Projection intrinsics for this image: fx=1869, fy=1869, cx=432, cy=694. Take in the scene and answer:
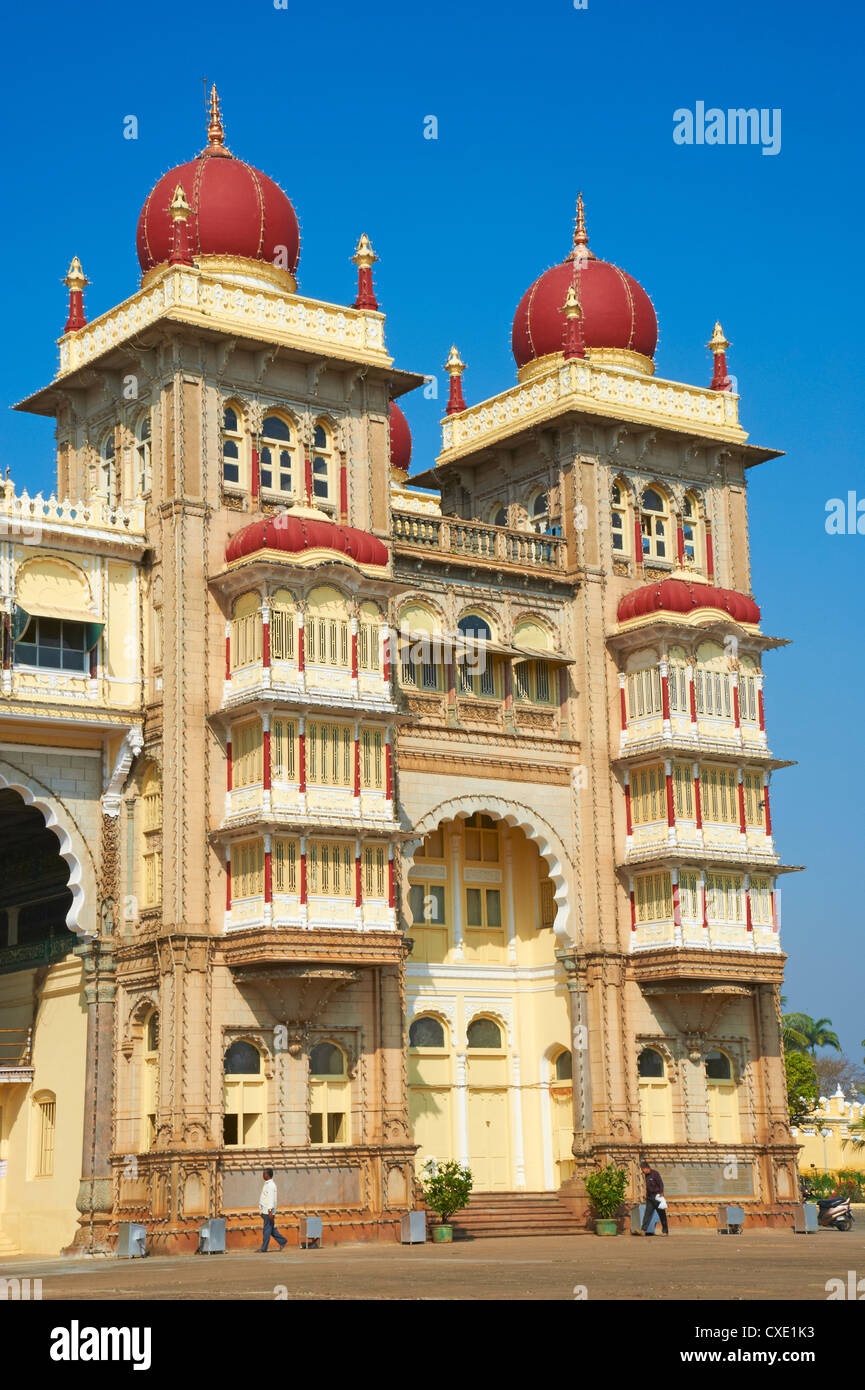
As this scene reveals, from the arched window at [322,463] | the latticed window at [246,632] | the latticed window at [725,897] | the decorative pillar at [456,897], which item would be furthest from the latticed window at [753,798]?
the latticed window at [246,632]

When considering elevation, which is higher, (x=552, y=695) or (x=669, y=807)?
(x=552, y=695)

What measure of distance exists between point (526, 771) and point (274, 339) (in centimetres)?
1134

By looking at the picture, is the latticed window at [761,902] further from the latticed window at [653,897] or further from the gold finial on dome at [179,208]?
the gold finial on dome at [179,208]

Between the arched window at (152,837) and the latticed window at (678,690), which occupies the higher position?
the latticed window at (678,690)

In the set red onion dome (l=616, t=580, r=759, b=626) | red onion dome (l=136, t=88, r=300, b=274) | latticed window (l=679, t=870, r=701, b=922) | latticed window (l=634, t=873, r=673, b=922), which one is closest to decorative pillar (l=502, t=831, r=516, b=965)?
latticed window (l=634, t=873, r=673, b=922)

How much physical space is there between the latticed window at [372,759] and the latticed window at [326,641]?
1.56m

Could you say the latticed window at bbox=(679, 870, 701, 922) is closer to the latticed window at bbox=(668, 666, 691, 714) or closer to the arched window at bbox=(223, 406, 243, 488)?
the latticed window at bbox=(668, 666, 691, 714)

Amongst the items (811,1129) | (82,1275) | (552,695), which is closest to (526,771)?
(552,695)

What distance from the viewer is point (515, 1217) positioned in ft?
132

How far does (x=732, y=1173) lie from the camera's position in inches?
1682

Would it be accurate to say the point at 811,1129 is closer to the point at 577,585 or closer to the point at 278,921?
the point at 577,585

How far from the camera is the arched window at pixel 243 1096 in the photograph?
3653 cm

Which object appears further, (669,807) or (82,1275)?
(669,807)

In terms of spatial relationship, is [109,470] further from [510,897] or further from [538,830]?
[510,897]
